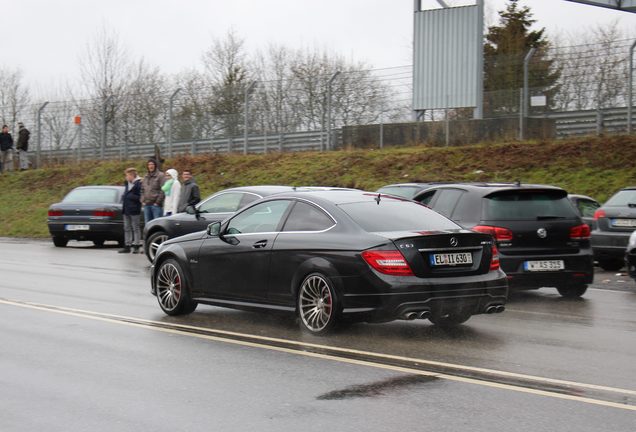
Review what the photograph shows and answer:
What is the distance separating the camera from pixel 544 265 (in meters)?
12.3

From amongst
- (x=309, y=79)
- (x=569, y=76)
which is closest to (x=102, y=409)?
(x=569, y=76)

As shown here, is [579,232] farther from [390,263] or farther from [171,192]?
[171,192]

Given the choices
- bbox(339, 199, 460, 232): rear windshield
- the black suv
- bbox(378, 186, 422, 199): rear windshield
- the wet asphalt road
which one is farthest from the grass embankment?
bbox(339, 199, 460, 232): rear windshield

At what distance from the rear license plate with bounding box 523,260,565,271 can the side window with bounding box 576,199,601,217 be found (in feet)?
19.2

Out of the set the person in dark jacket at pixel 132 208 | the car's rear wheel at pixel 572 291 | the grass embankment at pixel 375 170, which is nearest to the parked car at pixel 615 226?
the car's rear wheel at pixel 572 291

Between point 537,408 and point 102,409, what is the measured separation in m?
2.84

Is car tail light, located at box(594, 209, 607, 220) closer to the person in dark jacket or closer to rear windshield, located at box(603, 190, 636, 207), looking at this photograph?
rear windshield, located at box(603, 190, 636, 207)

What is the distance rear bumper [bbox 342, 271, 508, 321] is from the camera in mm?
8836

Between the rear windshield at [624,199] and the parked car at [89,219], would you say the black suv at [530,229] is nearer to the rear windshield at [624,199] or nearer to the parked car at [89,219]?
the rear windshield at [624,199]

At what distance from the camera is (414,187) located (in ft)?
58.5

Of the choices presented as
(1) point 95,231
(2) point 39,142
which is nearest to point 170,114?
(2) point 39,142

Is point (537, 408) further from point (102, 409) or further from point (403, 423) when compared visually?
point (102, 409)

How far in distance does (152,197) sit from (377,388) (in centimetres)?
1460

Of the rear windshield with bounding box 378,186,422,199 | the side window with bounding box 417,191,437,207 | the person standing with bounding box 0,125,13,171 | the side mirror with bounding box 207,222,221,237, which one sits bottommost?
the side mirror with bounding box 207,222,221,237
